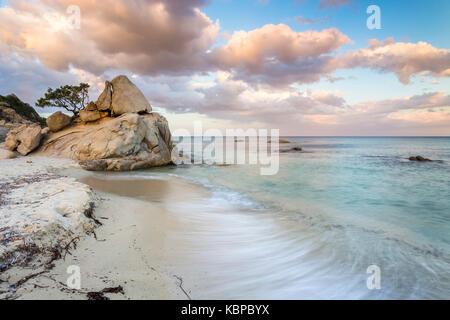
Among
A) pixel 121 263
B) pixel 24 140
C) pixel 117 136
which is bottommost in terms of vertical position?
pixel 121 263

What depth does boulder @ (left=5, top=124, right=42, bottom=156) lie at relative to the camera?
15.9m

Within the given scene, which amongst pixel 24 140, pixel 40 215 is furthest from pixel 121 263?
pixel 24 140

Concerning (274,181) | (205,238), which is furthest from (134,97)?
(205,238)

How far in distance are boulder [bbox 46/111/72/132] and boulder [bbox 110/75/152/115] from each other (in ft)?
12.9

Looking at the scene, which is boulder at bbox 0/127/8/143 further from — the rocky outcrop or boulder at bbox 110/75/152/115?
boulder at bbox 110/75/152/115

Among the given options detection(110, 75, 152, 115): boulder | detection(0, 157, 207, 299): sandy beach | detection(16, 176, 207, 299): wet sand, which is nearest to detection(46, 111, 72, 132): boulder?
detection(110, 75, 152, 115): boulder

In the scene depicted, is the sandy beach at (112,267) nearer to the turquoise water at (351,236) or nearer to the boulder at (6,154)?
the turquoise water at (351,236)

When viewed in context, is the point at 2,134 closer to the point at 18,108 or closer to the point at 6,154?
the point at 6,154

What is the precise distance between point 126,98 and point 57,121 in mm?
5868

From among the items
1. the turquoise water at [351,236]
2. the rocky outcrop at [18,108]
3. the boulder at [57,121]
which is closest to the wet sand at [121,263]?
the turquoise water at [351,236]

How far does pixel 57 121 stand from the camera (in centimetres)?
1788
